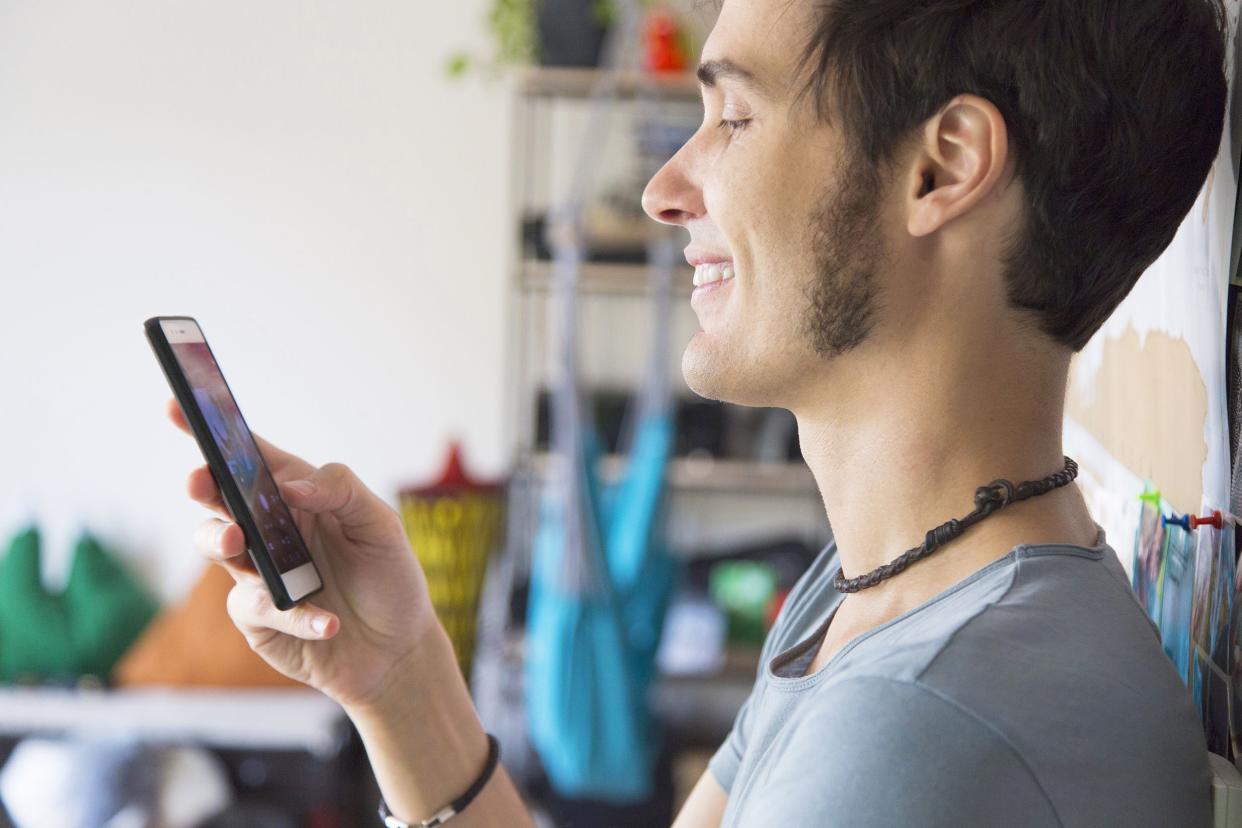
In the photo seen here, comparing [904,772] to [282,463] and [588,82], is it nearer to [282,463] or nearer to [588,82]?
[282,463]

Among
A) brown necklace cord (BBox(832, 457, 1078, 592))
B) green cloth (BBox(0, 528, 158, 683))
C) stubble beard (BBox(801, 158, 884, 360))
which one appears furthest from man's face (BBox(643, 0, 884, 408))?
green cloth (BBox(0, 528, 158, 683))

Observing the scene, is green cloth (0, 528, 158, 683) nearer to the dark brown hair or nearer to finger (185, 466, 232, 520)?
finger (185, 466, 232, 520)

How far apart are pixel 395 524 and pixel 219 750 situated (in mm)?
1888

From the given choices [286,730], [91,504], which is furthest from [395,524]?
[91,504]

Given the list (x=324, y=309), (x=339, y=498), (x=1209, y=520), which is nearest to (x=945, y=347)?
(x=1209, y=520)

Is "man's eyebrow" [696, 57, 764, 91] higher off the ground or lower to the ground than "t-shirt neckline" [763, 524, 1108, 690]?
higher

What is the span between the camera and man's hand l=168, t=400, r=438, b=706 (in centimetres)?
96

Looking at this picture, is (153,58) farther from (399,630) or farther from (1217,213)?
(1217,213)

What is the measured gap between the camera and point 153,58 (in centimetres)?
315

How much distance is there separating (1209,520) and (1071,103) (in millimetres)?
255

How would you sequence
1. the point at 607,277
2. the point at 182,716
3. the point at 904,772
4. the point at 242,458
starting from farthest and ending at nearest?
the point at 607,277 → the point at 182,716 → the point at 242,458 → the point at 904,772

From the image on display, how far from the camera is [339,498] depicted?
937 mm

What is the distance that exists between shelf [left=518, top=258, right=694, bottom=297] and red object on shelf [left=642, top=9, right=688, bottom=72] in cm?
45

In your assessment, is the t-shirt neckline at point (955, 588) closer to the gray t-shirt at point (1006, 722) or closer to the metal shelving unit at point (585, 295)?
the gray t-shirt at point (1006, 722)
